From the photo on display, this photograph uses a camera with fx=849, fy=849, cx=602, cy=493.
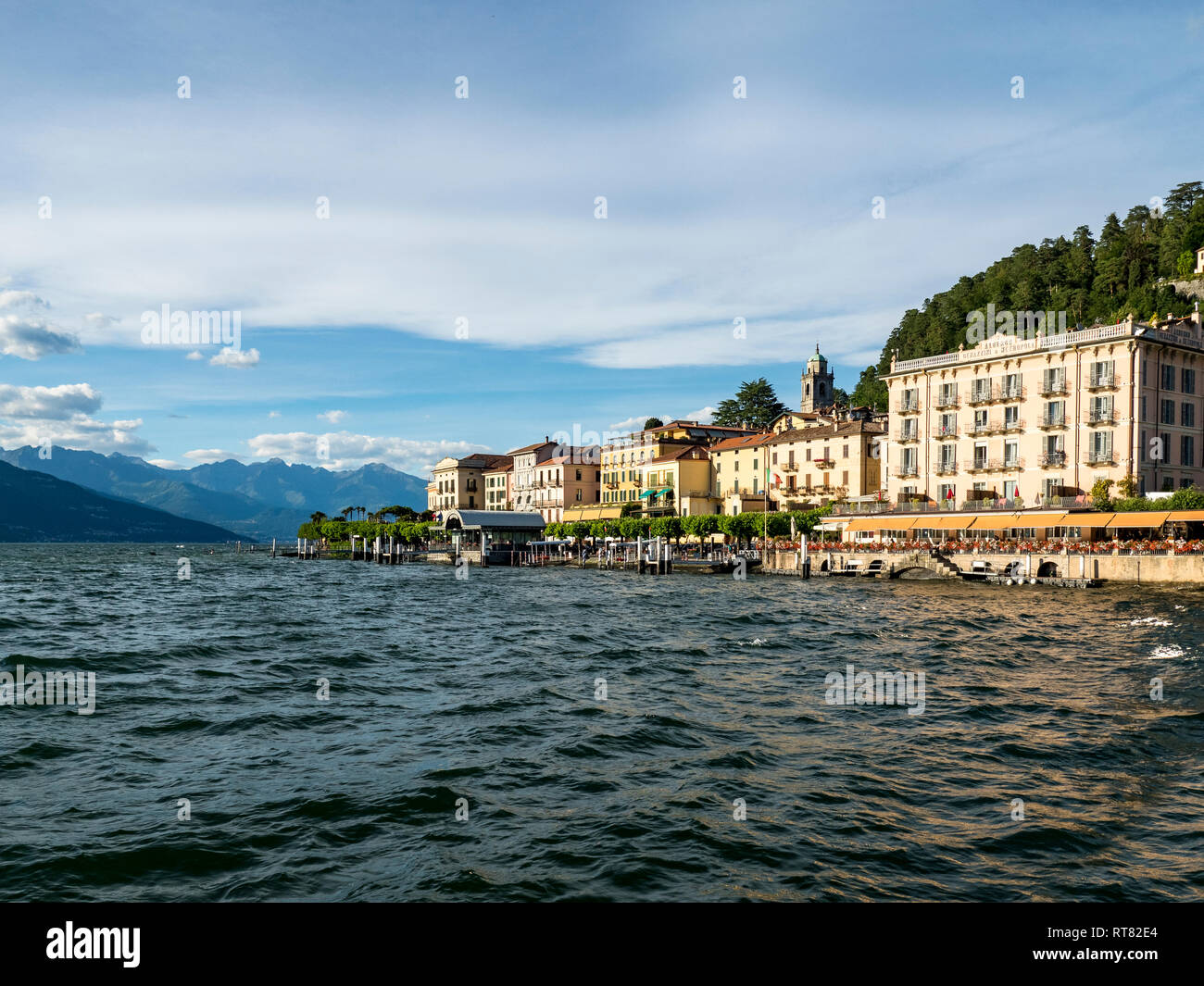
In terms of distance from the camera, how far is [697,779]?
12.7 metres

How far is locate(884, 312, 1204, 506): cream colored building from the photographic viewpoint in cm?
5700

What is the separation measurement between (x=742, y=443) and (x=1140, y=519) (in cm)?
5093

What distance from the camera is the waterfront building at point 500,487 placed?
140 m

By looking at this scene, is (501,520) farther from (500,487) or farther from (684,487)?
(500,487)

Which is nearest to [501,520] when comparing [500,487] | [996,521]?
[500,487]

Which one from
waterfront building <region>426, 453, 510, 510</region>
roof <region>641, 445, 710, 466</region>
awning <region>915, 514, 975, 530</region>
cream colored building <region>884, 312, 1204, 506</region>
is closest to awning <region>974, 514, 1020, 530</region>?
awning <region>915, 514, 975, 530</region>

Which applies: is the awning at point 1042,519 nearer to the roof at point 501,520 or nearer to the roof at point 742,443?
the roof at point 742,443

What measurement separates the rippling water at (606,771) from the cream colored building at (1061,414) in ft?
109

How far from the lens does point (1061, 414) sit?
199 ft
